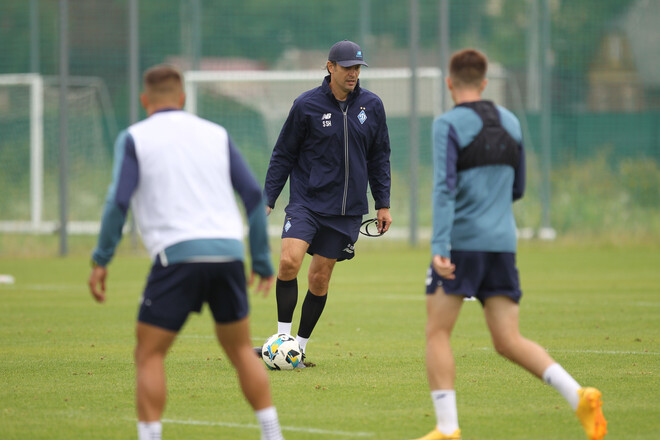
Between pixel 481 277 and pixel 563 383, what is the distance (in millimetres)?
726

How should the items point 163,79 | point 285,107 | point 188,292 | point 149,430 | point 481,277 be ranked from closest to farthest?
point 149,430 → point 188,292 → point 163,79 → point 481,277 → point 285,107

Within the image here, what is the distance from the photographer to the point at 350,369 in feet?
29.4

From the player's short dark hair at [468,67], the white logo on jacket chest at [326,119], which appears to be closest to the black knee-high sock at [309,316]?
the white logo on jacket chest at [326,119]

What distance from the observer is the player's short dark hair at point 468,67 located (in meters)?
6.21

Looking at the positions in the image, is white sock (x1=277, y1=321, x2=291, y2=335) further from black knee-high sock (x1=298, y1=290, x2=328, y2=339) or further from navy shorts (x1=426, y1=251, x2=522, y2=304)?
navy shorts (x1=426, y1=251, x2=522, y2=304)

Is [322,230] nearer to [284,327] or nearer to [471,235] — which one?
[284,327]

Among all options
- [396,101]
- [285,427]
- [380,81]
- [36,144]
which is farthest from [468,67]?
[36,144]

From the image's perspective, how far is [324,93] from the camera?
375 inches

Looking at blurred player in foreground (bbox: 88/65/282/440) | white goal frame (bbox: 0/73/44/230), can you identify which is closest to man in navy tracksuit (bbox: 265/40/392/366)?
blurred player in foreground (bbox: 88/65/282/440)

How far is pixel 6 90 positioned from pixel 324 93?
18608mm

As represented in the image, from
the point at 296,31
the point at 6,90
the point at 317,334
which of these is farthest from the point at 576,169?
the point at 317,334

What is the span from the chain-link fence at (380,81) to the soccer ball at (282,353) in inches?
657

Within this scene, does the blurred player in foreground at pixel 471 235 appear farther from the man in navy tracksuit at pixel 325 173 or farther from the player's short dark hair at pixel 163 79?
the man in navy tracksuit at pixel 325 173

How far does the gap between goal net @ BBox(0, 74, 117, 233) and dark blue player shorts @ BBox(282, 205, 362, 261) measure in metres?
16.5
